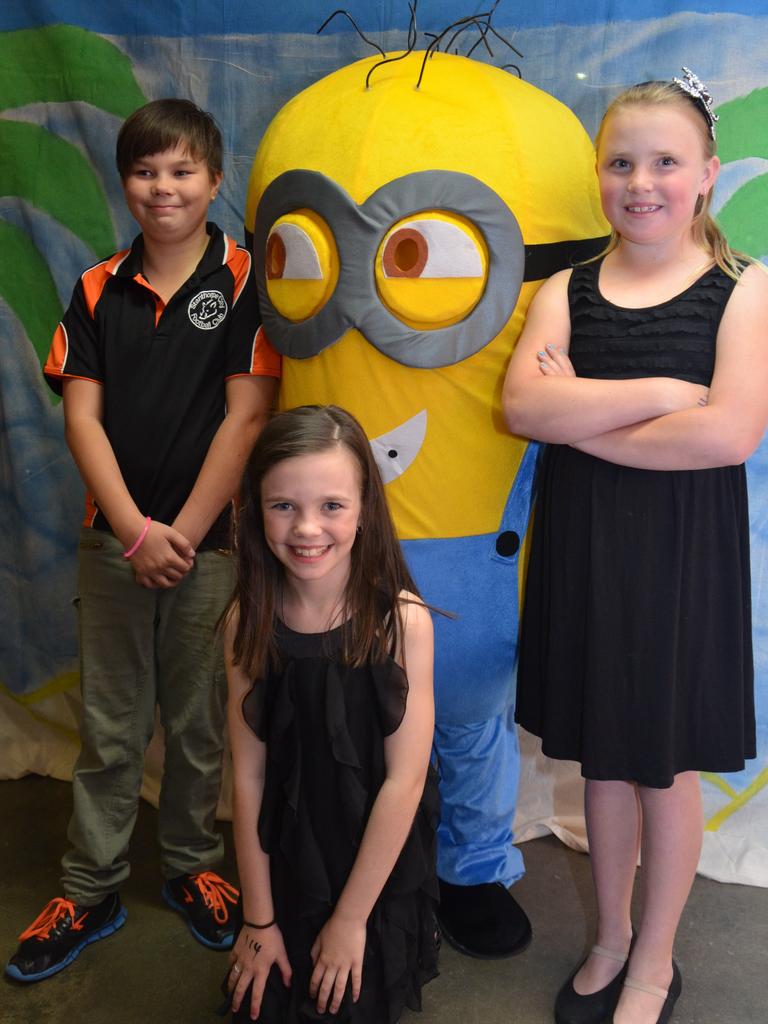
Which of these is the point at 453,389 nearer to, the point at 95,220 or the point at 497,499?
the point at 497,499

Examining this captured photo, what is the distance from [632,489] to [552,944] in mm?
874

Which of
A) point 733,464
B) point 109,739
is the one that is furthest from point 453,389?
point 109,739

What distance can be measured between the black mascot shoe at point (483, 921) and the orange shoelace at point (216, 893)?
38cm

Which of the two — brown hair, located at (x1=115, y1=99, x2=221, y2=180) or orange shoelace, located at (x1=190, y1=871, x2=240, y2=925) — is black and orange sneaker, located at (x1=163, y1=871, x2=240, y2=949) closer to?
orange shoelace, located at (x1=190, y1=871, x2=240, y2=925)

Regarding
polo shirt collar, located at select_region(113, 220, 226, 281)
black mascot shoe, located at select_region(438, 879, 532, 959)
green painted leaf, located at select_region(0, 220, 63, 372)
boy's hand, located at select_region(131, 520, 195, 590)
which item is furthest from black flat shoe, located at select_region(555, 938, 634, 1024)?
green painted leaf, located at select_region(0, 220, 63, 372)

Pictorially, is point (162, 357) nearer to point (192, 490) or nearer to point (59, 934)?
point (192, 490)

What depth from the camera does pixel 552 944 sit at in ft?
6.30

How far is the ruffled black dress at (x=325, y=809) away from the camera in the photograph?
4.66ft

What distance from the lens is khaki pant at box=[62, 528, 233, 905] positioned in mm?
1895

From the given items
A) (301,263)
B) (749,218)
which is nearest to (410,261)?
(301,263)

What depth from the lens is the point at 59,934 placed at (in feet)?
6.15

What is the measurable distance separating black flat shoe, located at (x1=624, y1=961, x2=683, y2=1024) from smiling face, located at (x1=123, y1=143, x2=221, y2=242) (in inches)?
54.3

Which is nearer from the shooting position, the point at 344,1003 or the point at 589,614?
the point at 344,1003

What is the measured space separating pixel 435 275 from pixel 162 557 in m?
0.64
